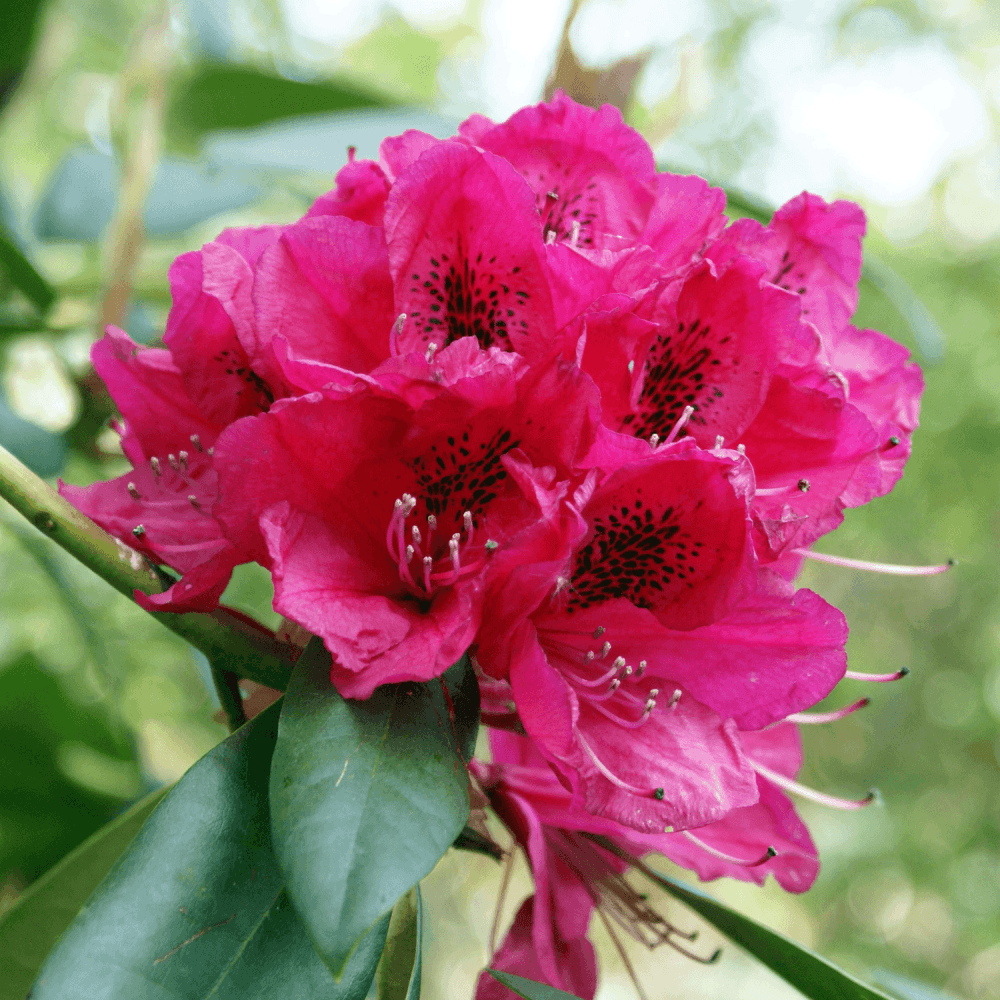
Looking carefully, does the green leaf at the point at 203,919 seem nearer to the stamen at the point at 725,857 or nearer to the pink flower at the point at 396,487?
the pink flower at the point at 396,487

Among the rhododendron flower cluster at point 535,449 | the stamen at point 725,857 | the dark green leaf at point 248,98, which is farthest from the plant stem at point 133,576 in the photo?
the dark green leaf at point 248,98

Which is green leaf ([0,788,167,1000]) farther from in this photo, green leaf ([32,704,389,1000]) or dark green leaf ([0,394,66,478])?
dark green leaf ([0,394,66,478])

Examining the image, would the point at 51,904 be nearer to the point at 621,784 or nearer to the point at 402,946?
the point at 402,946

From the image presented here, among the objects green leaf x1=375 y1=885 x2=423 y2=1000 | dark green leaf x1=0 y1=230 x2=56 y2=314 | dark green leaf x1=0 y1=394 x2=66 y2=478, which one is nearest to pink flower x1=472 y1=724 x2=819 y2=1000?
green leaf x1=375 y1=885 x2=423 y2=1000

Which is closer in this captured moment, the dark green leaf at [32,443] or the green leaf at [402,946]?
the green leaf at [402,946]

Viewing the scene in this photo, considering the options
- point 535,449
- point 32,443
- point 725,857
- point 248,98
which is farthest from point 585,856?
point 248,98
